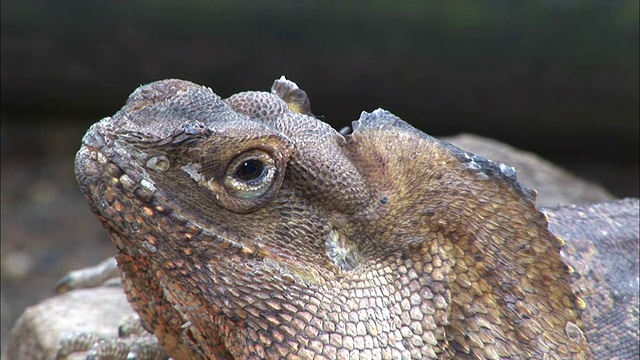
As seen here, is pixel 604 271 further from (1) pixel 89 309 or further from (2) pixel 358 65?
(2) pixel 358 65

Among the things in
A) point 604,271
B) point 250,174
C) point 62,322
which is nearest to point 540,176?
point 604,271

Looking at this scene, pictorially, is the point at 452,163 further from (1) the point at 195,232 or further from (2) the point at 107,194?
(2) the point at 107,194

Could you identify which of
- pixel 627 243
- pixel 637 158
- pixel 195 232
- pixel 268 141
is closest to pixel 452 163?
pixel 268 141

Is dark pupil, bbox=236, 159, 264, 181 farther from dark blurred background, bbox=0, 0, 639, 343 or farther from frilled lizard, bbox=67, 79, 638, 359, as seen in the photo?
dark blurred background, bbox=0, 0, 639, 343

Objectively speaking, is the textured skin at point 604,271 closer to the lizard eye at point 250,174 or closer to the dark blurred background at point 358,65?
the lizard eye at point 250,174

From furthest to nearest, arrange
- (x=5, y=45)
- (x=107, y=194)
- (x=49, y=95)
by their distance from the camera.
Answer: (x=49, y=95) → (x=5, y=45) → (x=107, y=194)

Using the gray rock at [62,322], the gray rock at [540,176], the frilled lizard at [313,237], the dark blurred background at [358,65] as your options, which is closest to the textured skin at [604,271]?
the frilled lizard at [313,237]

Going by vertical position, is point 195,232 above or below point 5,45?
below
